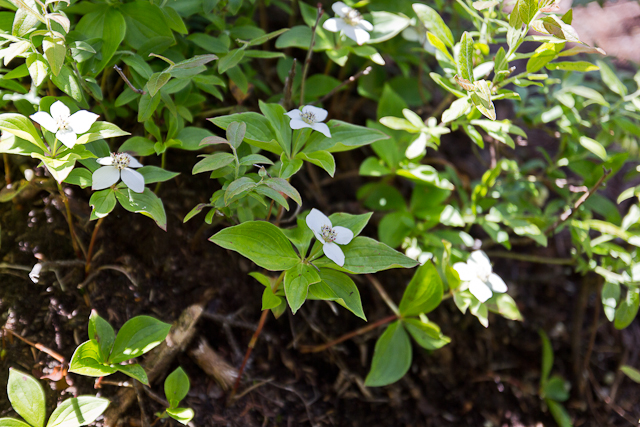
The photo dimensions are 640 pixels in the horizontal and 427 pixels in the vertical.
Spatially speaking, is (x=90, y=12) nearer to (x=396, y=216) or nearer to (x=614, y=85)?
(x=396, y=216)

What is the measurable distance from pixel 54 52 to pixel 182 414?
1140 millimetres

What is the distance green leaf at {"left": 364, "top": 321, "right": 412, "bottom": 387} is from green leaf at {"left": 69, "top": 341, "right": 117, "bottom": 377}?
0.95 meters

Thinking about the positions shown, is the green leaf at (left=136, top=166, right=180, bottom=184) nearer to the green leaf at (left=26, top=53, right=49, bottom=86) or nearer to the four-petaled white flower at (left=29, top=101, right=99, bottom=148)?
the four-petaled white flower at (left=29, top=101, right=99, bottom=148)

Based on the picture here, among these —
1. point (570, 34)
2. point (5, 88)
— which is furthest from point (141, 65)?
point (570, 34)

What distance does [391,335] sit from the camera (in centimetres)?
169

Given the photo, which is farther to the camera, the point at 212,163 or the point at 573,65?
the point at 573,65

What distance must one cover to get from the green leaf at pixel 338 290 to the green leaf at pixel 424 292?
1.45 ft

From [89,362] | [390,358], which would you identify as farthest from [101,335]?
[390,358]

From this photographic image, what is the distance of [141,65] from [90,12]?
34cm

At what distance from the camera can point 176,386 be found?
136 centimetres

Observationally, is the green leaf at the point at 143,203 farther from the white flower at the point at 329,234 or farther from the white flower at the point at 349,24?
the white flower at the point at 349,24

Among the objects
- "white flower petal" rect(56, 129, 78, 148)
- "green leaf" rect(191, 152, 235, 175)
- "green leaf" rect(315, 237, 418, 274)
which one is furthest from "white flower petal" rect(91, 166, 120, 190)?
"green leaf" rect(315, 237, 418, 274)

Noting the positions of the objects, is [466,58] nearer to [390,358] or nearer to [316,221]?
[316,221]

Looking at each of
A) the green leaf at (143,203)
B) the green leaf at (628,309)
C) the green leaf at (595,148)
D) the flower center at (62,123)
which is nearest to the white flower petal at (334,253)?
the green leaf at (143,203)
